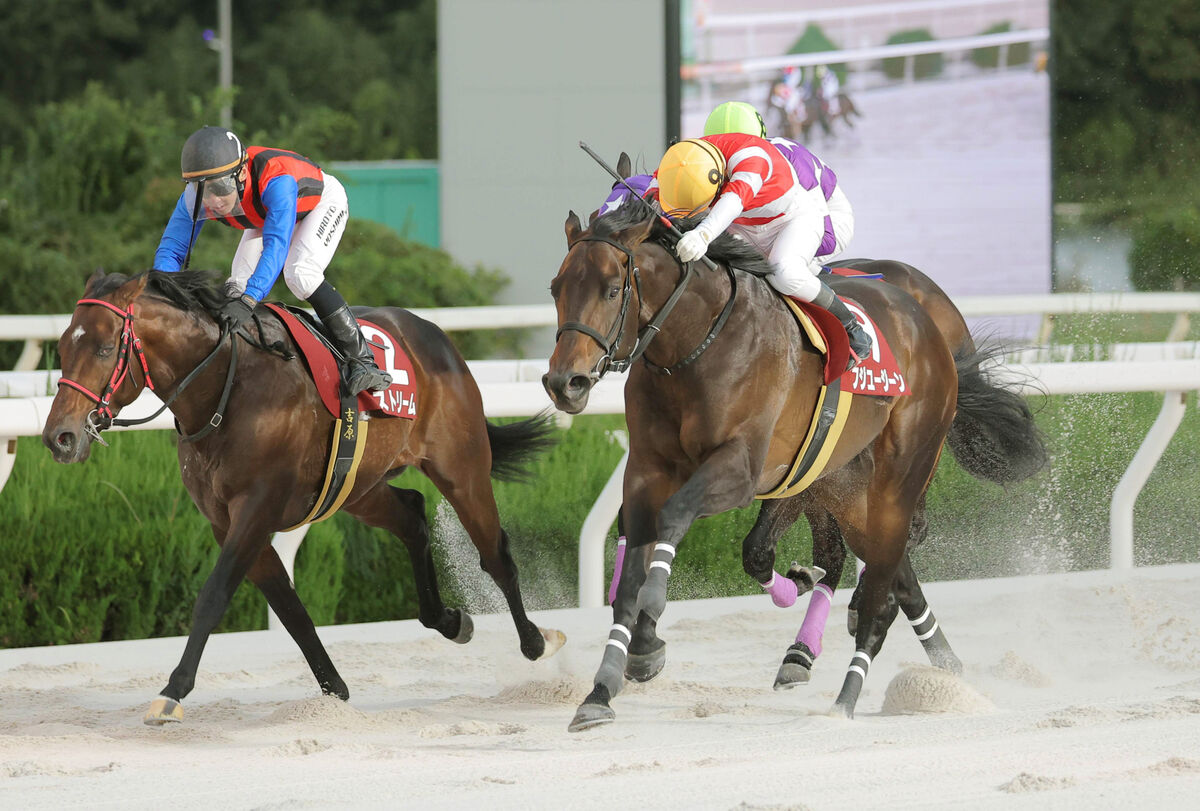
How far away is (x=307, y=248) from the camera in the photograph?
5.32 metres

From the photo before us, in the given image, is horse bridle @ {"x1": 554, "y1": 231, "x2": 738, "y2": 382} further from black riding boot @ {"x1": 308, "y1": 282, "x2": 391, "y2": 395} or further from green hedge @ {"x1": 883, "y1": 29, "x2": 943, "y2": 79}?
green hedge @ {"x1": 883, "y1": 29, "x2": 943, "y2": 79}

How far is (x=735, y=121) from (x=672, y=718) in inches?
78.7

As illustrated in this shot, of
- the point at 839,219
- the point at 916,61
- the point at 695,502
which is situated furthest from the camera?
the point at 916,61

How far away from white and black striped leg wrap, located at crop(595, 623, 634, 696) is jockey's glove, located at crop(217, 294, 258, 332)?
140cm

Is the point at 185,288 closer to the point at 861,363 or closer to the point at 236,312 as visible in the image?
the point at 236,312

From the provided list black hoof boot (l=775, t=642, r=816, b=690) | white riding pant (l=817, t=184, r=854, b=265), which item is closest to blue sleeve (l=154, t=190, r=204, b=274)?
white riding pant (l=817, t=184, r=854, b=265)

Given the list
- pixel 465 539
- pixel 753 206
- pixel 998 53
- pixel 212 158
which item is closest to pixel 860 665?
pixel 753 206

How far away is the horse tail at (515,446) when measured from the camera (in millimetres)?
6156

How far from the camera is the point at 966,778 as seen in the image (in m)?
3.88

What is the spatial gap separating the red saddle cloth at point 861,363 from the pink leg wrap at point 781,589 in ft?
2.71

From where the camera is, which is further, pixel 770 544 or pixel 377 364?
pixel 770 544

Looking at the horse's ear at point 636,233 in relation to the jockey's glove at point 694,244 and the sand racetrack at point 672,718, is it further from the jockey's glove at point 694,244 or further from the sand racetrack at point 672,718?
the sand racetrack at point 672,718

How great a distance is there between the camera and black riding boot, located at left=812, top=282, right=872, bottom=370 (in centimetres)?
510

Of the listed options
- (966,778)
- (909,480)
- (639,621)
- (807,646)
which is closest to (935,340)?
(909,480)
